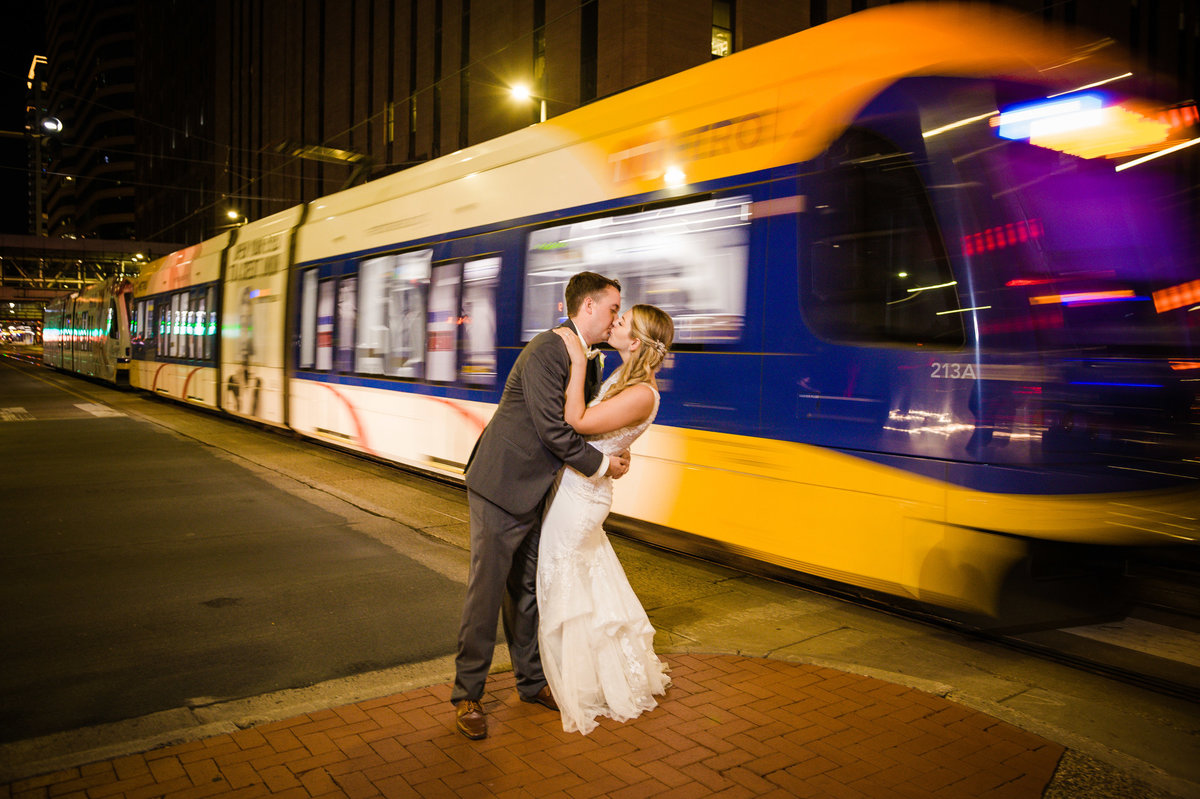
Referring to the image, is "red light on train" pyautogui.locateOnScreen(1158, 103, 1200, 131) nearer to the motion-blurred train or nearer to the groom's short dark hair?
the motion-blurred train

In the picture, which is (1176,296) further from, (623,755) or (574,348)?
(623,755)

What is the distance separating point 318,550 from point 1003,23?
5.70m

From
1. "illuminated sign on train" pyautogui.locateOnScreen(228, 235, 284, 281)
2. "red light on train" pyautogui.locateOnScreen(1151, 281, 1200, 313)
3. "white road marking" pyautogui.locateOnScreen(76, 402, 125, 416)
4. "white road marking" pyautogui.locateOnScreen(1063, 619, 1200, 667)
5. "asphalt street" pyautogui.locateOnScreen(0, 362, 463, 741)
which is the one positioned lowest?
"asphalt street" pyautogui.locateOnScreen(0, 362, 463, 741)

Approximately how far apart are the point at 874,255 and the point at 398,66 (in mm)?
35134

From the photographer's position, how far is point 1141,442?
14.7 ft

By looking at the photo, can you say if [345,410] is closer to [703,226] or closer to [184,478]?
[184,478]

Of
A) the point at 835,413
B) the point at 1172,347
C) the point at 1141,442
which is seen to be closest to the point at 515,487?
the point at 835,413

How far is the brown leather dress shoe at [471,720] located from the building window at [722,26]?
2428 centimetres

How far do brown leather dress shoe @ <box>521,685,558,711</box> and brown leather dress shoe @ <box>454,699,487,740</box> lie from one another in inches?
13.9

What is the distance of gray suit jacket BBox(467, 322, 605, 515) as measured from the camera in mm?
3500

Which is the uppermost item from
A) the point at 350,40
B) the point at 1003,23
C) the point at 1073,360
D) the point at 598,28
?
the point at 350,40

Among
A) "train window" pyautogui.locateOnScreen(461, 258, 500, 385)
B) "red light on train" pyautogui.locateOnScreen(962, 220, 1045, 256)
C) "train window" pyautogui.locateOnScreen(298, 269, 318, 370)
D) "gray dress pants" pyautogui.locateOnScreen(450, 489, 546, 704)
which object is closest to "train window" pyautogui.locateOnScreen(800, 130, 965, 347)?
"red light on train" pyautogui.locateOnScreen(962, 220, 1045, 256)

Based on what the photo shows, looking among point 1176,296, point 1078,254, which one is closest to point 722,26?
point 1176,296

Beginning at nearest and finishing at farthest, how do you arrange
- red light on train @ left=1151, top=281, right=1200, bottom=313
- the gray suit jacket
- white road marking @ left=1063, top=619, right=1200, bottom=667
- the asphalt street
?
the gray suit jacket → the asphalt street → white road marking @ left=1063, top=619, right=1200, bottom=667 → red light on train @ left=1151, top=281, right=1200, bottom=313
